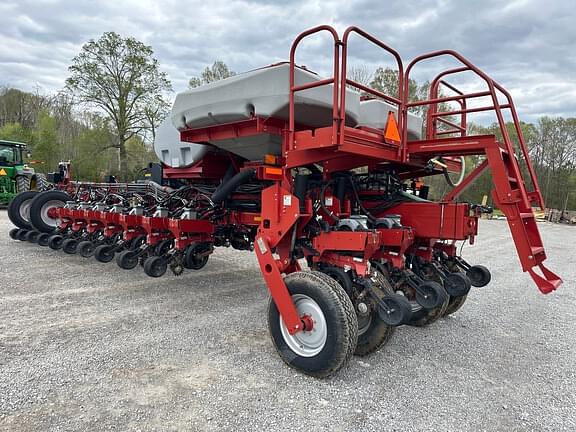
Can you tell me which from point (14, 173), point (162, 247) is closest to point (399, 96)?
point (162, 247)

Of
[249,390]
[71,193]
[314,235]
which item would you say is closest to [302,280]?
[314,235]

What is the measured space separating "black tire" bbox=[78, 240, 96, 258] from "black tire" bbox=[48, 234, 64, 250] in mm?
1159

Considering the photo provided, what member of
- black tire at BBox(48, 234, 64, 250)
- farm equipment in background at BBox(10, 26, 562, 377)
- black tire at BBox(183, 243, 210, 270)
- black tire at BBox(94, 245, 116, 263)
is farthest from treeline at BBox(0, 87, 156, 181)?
farm equipment in background at BBox(10, 26, 562, 377)

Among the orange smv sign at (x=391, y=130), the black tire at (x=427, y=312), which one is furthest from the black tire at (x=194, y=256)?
the orange smv sign at (x=391, y=130)

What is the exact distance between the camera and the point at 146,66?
25.0m

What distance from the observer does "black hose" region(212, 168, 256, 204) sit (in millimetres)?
4477

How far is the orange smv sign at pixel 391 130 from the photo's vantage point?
3246mm

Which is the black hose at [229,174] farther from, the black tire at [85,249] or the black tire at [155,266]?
the black tire at [85,249]

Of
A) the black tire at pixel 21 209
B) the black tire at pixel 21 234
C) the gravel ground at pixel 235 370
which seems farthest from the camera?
the black tire at pixel 21 209

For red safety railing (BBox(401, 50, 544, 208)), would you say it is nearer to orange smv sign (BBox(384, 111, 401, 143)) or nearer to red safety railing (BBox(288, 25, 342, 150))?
orange smv sign (BBox(384, 111, 401, 143))

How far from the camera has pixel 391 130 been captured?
3.29 metres

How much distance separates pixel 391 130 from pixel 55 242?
22.7 feet

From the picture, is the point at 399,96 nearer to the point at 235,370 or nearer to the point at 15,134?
the point at 235,370

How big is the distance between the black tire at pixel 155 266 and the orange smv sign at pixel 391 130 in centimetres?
345
